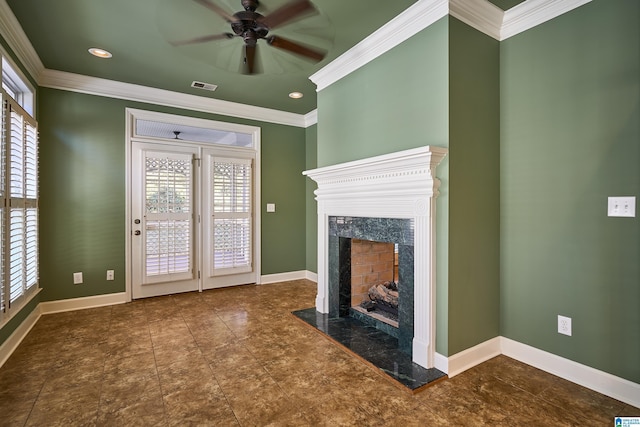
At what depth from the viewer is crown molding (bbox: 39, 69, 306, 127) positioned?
3719 millimetres

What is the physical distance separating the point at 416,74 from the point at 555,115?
1.04 m

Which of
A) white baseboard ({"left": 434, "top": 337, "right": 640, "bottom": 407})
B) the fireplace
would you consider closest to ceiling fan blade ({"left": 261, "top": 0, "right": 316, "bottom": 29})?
the fireplace

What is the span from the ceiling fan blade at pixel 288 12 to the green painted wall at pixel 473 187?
1.13 meters

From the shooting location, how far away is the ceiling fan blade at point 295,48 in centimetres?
220

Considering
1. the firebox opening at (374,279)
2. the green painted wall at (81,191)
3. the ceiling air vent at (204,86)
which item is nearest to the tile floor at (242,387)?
the firebox opening at (374,279)

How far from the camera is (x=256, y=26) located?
2.13 m

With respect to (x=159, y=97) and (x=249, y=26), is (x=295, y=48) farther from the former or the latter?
(x=159, y=97)

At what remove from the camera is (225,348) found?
2773 millimetres

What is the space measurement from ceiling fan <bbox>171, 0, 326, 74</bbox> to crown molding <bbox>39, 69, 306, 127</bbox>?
2332 millimetres

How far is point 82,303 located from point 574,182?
5.05 meters

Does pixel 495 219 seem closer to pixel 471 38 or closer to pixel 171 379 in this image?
pixel 471 38

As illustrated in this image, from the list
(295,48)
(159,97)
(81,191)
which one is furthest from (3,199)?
(295,48)

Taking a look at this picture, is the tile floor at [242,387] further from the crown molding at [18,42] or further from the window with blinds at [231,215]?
the crown molding at [18,42]

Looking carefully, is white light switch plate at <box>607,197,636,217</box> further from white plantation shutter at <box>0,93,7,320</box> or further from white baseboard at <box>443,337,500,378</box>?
white plantation shutter at <box>0,93,7,320</box>
